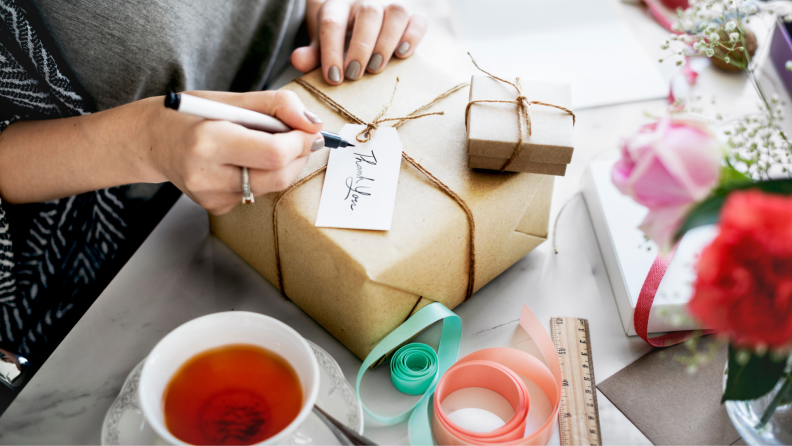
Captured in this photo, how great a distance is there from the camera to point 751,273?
0.37 meters

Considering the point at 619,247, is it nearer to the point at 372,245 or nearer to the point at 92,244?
the point at 372,245

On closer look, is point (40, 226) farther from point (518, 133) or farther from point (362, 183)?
point (518, 133)

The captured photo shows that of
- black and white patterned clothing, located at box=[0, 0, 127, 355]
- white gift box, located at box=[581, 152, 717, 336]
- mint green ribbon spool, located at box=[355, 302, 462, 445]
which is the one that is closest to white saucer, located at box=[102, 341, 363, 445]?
mint green ribbon spool, located at box=[355, 302, 462, 445]

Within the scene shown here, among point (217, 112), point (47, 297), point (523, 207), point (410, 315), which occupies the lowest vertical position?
point (47, 297)

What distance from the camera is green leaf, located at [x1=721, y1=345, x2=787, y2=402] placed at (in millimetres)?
472

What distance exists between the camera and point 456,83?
2.81ft

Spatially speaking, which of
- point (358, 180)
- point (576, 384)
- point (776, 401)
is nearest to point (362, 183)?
point (358, 180)

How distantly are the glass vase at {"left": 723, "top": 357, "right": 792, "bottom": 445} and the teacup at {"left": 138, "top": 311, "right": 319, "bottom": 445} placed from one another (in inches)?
17.9

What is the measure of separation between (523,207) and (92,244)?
713 mm

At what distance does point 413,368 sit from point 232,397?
25 centimetres

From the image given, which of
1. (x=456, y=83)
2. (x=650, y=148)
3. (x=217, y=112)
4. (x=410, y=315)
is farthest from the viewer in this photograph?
(x=456, y=83)

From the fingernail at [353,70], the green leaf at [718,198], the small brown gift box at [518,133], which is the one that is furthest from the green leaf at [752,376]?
the fingernail at [353,70]

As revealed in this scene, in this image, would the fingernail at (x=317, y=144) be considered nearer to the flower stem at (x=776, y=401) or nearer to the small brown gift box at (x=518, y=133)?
the small brown gift box at (x=518, y=133)

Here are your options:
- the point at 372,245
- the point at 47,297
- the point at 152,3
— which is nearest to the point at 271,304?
the point at 372,245
